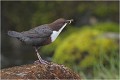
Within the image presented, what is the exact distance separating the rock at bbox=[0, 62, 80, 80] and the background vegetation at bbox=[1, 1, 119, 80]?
4.98 meters

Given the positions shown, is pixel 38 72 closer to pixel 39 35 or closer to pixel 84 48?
pixel 39 35

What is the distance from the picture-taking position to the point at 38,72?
4.13 metres

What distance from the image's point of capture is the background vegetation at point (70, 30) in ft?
32.6

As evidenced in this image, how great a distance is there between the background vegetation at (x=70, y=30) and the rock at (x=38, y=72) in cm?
498

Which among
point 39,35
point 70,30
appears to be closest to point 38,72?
point 39,35

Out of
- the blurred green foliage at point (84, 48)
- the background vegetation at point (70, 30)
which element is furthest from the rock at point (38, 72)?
the blurred green foliage at point (84, 48)

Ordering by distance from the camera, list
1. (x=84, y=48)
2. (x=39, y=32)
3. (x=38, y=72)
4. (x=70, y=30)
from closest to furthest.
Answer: (x=38, y=72)
(x=39, y=32)
(x=84, y=48)
(x=70, y=30)

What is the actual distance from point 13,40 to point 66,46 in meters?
1.82

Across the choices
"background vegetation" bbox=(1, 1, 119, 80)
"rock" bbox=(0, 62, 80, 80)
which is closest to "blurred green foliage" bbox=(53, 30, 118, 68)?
"background vegetation" bbox=(1, 1, 119, 80)

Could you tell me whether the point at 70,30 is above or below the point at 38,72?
above

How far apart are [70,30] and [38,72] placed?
7.51 meters

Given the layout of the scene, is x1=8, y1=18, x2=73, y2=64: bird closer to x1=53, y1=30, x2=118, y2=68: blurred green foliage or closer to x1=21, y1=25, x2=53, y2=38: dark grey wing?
x1=21, y1=25, x2=53, y2=38: dark grey wing

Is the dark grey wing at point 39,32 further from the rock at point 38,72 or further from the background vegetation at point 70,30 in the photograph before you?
the background vegetation at point 70,30

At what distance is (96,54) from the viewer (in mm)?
9930
